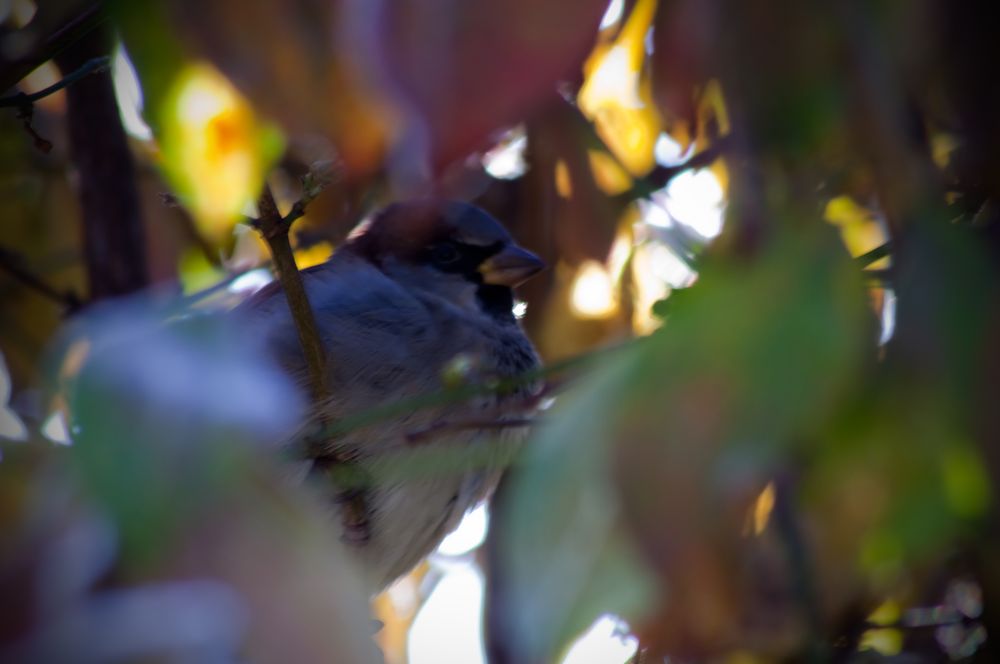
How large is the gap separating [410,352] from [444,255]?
2.12ft

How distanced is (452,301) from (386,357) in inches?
21.2

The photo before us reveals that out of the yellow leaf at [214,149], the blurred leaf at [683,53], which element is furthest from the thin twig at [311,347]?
the blurred leaf at [683,53]

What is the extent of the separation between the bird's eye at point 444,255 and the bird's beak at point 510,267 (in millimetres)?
112

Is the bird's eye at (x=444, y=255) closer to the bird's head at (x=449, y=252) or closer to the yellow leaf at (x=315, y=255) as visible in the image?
the bird's head at (x=449, y=252)

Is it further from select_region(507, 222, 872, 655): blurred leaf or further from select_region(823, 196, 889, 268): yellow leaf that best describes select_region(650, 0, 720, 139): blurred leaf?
select_region(823, 196, 889, 268): yellow leaf

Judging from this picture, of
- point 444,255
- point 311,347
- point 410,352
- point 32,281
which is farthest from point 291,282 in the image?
point 444,255

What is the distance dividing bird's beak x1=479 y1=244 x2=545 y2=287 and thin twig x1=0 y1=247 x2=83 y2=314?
1035 mm

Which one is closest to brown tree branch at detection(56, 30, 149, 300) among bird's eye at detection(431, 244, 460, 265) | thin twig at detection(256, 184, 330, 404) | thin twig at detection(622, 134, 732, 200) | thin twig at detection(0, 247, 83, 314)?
thin twig at detection(0, 247, 83, 314)

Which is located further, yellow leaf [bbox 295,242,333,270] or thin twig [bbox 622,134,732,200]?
yellow leaf [bbox 295,242,333,270]

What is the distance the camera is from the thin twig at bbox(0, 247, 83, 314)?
2.77 meters

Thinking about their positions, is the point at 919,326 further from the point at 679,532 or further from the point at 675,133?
the point at 675,133

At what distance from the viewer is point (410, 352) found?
2682 mm

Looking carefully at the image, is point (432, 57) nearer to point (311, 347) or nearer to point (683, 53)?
point (683, 53)

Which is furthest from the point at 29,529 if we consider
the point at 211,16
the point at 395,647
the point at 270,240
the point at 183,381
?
the point at 395,647
